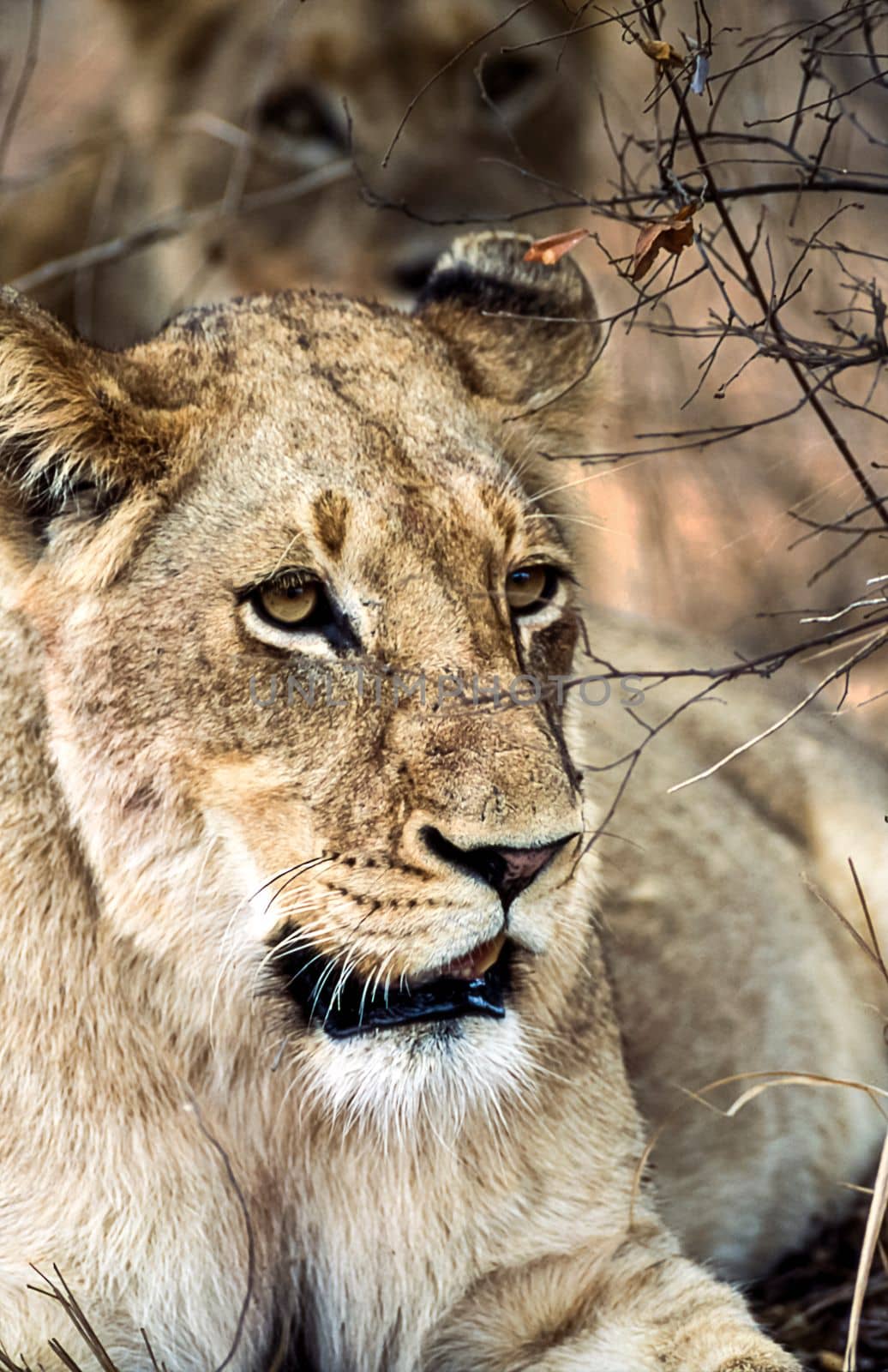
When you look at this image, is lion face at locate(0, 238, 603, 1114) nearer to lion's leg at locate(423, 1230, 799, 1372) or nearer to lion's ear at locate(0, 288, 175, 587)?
lion's ear at locate(0, 288, 175, 587)

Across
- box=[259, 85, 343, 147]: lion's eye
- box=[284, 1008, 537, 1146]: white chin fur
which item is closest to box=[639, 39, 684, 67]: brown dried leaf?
box=[284, 1008, 537, 1146]: white chin fur

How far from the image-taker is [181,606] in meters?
2.57

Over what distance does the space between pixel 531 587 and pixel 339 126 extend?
437cm

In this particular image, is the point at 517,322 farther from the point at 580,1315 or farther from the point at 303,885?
the point at 580,1315

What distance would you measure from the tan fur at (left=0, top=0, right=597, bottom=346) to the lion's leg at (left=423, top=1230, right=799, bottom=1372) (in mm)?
3938

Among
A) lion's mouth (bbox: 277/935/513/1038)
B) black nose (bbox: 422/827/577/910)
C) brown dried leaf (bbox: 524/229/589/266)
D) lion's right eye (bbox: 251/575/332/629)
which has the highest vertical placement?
brown dried leaf (bbox: 524/229/589/266)

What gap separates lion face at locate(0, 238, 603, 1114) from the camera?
7.88 feet

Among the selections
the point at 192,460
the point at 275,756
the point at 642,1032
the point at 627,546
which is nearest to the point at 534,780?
the point at 275,756

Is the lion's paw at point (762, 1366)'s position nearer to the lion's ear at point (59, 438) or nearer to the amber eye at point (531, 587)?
the amber eye at point (531, 587)

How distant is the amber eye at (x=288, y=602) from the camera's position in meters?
2.56

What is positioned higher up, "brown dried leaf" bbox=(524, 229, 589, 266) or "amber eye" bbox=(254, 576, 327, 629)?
"brown dried leaf" bbox=(524, 229, 589, 266)

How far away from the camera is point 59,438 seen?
100 inches

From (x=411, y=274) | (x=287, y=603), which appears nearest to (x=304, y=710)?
(x=287, y=603)

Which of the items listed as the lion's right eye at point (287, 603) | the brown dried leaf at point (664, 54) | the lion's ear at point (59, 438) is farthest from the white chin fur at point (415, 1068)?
the brown dried leaf at point (664, 54)
